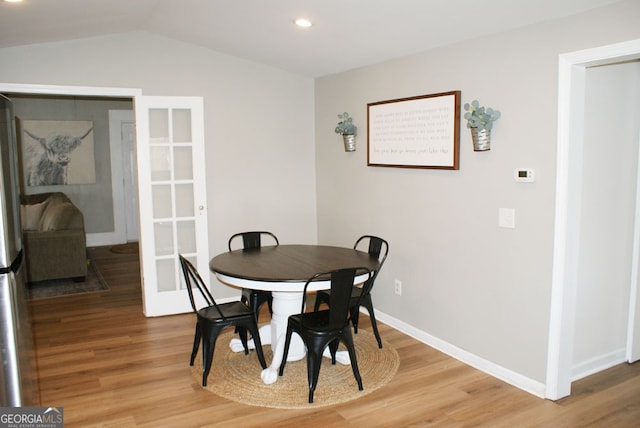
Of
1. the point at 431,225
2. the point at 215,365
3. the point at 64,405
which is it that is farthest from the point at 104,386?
the point at 431,225

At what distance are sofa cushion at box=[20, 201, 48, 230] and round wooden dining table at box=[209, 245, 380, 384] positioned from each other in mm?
3539

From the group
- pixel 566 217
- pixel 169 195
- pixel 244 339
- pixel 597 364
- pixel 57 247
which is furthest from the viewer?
pixel 57 247

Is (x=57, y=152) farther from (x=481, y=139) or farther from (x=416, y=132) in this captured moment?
(x=481, y=139)

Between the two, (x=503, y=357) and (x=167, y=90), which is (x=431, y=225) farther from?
(x=167, y=90)

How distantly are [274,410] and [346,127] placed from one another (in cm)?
258

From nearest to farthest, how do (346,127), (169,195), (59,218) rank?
1. (346,127)
2. (169,195)
3. (59,218)

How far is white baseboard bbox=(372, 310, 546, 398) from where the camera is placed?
3145mm

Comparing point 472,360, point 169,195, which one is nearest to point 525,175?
point 472,360

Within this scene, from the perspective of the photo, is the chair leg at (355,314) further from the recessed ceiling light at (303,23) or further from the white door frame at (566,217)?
the recessed ceiling light at (303,23)

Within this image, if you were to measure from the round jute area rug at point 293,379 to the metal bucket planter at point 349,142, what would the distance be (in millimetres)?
1797

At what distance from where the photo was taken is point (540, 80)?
9.71ft

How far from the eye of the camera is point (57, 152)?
767 cm

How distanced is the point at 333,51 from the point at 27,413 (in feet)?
11.0

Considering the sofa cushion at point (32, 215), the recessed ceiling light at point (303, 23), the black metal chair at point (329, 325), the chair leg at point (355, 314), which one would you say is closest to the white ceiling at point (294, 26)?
the recessed ceiling light at point (303, 23)
